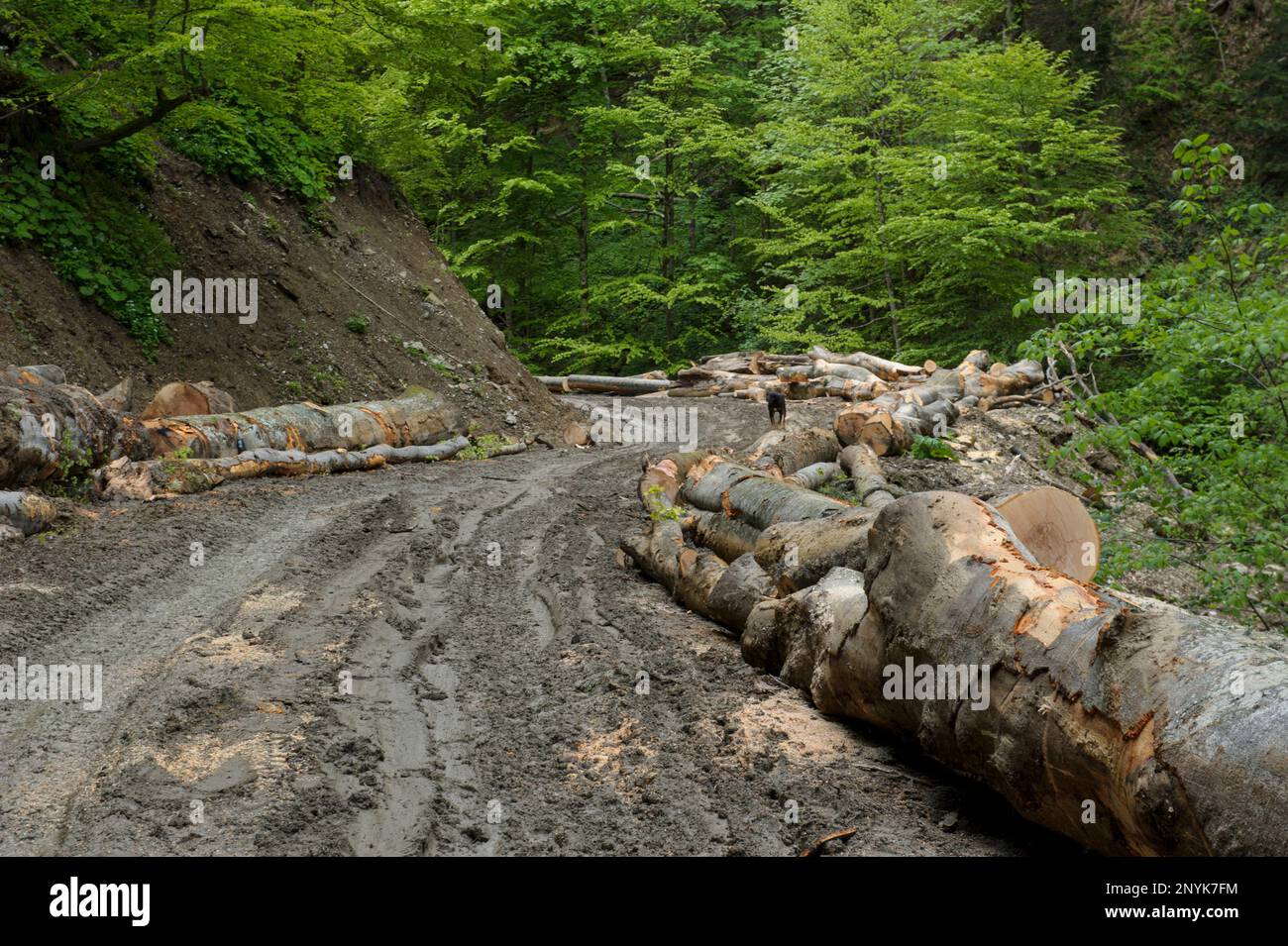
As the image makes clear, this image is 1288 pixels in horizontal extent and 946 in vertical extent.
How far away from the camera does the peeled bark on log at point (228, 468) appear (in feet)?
33.1

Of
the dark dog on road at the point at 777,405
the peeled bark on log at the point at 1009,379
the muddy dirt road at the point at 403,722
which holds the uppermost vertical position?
the peeled bark on log at the point at 1009,379

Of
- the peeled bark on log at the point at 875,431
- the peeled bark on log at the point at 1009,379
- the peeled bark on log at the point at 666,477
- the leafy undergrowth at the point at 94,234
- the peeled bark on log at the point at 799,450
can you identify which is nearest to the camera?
the peeled bark on log at the point at 666,477

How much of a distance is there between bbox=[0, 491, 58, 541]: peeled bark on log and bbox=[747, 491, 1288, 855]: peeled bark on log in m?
6.94

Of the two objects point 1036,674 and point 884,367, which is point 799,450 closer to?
point 1036,674

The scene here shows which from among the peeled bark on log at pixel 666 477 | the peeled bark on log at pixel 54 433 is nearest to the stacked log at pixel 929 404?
the peeled bark on log at pixel 666 477

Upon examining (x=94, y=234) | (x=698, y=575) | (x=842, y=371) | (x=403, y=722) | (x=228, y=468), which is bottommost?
(x=403, y=722)

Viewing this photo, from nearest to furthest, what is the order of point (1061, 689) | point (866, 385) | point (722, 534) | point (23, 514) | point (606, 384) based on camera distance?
point (1061, 689), point (23, 514), point (722, 534), point (866, 385), point (606, 384)

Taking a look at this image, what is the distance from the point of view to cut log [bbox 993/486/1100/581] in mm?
5324

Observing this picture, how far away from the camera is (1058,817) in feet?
11.7

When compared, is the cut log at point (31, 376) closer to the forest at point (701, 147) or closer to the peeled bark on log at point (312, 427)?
the peeled bark on log at point (312, 427)

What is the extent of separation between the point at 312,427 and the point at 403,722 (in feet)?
28.9

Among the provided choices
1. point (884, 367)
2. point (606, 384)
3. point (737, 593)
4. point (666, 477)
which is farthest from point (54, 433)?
point (884, 367)

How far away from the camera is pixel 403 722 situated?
507 centimetres

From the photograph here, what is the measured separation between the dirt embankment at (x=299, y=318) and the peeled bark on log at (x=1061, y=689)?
11.6 meters
